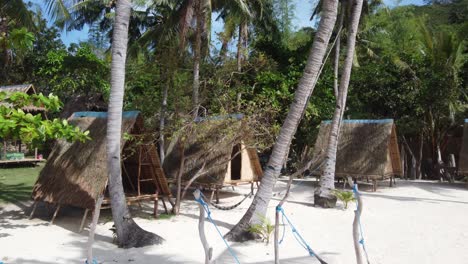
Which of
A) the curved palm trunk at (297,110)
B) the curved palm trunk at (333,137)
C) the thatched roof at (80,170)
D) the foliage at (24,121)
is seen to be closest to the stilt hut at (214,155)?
the thatched roof at (80,170)

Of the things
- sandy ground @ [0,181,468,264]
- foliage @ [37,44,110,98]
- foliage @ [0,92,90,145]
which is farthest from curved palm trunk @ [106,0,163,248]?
foliage @ [37,44,110,98]

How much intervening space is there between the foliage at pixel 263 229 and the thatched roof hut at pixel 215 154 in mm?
3075

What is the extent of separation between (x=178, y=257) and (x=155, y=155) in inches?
138

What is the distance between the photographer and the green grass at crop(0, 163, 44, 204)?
1133cm

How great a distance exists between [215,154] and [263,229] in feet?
13.8

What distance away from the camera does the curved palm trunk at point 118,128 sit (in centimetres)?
706

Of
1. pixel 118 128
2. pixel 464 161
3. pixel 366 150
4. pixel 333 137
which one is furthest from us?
pixel 464 161

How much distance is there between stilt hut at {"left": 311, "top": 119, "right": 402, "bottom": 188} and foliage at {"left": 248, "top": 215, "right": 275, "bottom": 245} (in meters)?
6.49

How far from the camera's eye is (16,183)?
13.8m

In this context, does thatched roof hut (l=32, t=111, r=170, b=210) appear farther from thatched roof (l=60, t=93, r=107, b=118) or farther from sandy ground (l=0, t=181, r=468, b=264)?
thatched roof (l=60, t=93, r=107, b=118)

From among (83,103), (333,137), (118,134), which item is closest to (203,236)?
(118,134)

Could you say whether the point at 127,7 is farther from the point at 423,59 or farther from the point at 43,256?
the point at 423,59

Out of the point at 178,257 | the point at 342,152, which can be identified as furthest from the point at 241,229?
the point at 342,152

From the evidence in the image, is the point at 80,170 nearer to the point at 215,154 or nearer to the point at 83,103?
the point at 215,154
